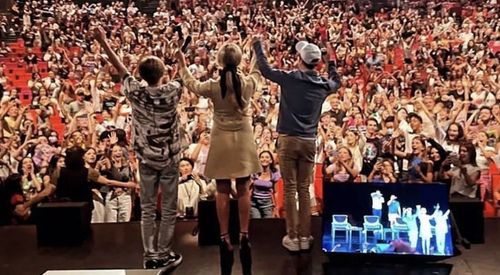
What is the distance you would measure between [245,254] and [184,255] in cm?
70

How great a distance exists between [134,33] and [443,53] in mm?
2899

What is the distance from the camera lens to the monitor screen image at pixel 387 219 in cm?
423

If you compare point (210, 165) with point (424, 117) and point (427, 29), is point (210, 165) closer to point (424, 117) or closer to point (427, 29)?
point (424, 117)

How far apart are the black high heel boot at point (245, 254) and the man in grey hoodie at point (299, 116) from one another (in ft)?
1.43

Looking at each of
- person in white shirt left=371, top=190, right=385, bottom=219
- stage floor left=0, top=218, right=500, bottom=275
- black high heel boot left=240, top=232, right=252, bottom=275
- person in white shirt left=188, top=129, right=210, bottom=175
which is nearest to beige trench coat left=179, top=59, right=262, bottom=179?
black high heel boot left=240, top=232, right=252, bottom=275

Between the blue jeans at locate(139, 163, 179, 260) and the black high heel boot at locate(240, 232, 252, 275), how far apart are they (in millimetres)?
411

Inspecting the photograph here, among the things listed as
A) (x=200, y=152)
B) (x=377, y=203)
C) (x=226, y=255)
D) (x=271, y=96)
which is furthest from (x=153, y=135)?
(x=271, y=96)

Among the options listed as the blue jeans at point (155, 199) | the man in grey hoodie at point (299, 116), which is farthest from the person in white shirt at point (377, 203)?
the blue jeans at point (155, 199)

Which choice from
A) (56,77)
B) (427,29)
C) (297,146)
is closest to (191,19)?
(56,77)

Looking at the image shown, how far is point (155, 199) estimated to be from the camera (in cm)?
393

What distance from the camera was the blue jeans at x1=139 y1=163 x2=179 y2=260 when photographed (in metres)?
3.89

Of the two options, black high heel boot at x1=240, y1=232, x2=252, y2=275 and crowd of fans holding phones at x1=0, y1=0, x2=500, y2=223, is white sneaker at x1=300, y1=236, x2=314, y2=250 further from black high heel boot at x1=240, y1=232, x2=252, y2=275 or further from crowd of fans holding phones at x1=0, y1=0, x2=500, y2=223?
crowd of fans holding phones at x1=0, y1=0, x2=500, y2=223

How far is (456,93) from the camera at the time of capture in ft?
20.7

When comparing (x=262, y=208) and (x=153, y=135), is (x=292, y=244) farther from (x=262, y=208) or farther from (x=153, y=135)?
(x=262, y=208)
